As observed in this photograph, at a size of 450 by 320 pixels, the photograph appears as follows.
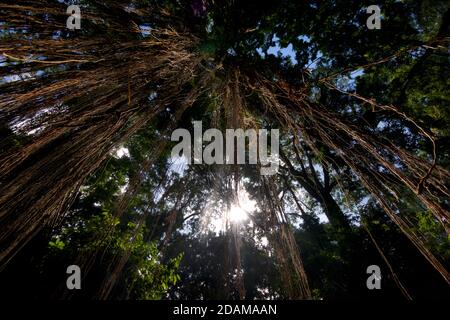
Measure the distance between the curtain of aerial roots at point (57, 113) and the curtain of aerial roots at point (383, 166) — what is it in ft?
2.06

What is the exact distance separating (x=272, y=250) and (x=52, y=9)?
1286mm

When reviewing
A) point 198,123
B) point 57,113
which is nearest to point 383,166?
point 57,113

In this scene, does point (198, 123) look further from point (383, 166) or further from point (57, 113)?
point (383, 166)

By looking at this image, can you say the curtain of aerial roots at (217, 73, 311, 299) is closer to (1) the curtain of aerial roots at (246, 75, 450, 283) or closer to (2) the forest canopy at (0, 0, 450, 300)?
(2) the forest canopy at (0, 0, 450, 300)

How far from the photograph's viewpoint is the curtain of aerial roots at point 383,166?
2.39 feet

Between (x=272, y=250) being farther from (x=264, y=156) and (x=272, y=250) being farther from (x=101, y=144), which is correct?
(x=101, y=144)

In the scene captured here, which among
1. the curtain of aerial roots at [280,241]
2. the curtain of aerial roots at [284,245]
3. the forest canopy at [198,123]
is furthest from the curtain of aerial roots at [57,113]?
the curtain of aerial roots at [284,245]

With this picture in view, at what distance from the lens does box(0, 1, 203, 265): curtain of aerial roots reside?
815 mm

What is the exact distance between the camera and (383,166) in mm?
954

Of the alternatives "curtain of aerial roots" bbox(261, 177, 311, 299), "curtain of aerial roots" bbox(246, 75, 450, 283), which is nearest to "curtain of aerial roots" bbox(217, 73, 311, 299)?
"curtain of aerial roots" bbox(261, 177, 311, 299)

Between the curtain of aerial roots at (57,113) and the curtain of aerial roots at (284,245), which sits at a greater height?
the curtain of aerial roots at (57,113)

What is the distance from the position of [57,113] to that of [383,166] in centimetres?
126

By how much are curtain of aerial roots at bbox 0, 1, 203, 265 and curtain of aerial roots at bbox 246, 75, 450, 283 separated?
2.06 feet

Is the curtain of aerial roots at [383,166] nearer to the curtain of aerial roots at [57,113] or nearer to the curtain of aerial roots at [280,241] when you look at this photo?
the curtain of aerial roots at [280,241]
